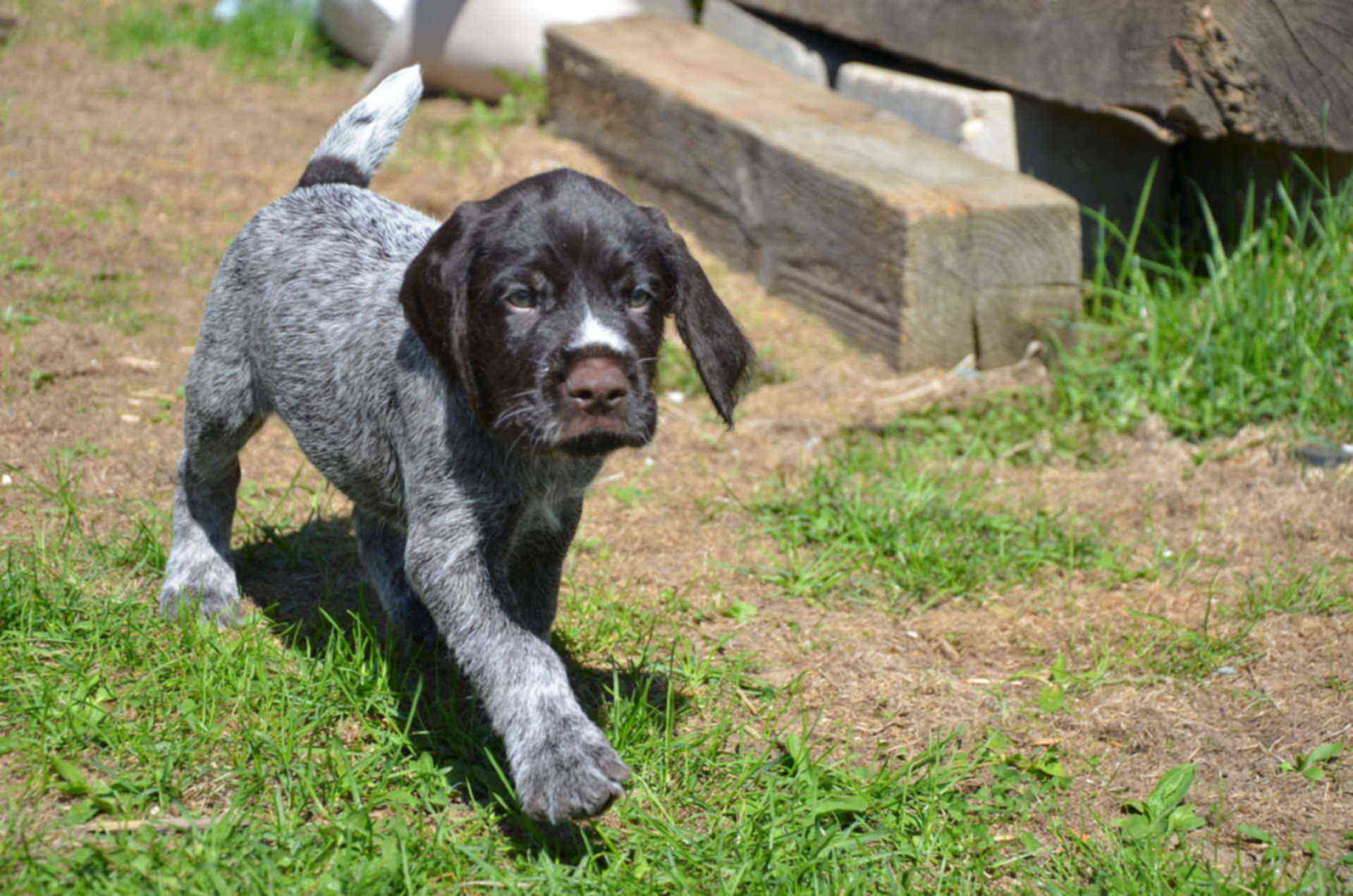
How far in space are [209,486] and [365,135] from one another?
3.78 feet

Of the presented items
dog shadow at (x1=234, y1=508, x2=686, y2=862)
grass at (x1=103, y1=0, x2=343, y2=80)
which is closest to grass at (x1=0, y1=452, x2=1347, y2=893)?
dog shadow at (x1=234, y1=508, x2=686, y2=862)

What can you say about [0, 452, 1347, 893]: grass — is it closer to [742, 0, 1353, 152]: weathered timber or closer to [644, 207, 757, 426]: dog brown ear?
[644, 207, 757, 426]: dog brown ear

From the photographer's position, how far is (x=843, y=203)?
591cm

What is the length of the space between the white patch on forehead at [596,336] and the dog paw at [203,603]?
1.44 meters

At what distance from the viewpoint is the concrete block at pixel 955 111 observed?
662 centimetres

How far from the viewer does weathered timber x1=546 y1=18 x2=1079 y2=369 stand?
5.74m

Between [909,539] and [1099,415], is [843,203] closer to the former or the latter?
[1099,415]

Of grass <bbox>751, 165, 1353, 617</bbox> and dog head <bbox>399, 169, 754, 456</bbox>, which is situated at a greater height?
dog head <bbox>399, 169, 754, 456</bbox>

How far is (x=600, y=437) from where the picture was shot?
279cm

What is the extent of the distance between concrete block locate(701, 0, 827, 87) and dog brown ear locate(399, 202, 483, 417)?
16.9 ft

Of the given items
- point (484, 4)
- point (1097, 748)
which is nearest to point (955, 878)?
point (1097, 748)

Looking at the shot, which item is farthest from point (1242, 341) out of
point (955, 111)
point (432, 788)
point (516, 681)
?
point (432, 788)

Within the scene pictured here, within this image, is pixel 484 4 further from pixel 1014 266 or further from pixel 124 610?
pixel 124 610

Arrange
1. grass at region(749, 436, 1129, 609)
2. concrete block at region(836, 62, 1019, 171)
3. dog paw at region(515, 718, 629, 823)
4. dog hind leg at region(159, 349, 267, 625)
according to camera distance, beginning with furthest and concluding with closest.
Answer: concrete block at region(836, 62, 1019, 171), grass at region(749, 436, 1129, 609), dog hind leg at region(159, 349, 267, 625), dog paw at region(515, 718, 629, 823)
